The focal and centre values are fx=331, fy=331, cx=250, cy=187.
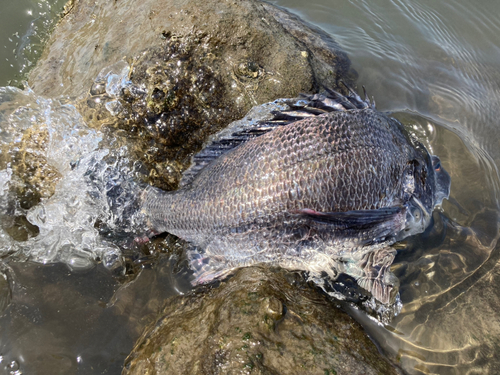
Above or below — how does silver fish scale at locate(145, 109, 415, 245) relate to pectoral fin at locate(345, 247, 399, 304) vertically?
above

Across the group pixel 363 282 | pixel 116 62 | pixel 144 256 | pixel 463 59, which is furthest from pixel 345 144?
pixel 463 59

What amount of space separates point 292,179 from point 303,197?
0.60 ft

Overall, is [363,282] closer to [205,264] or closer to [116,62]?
[205,264]

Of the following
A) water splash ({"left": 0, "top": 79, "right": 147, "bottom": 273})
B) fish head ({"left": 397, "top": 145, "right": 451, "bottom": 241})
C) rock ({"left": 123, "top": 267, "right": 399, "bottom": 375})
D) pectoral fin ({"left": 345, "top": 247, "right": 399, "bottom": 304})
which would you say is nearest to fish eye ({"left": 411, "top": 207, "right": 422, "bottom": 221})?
fish head ({"left": 397, "top": 145, "right": 451, "bottom": 241})

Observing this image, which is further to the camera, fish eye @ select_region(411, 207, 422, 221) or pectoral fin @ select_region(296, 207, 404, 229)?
fish eye @ select_region(411, 207, 422, 221)

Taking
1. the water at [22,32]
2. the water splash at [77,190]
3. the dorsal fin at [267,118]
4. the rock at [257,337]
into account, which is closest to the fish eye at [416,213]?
the dorsal fin at [267,118]

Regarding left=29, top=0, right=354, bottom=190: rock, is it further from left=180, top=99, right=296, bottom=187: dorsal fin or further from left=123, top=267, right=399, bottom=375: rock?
left=123, top=267, right=399, bottom=375: rock

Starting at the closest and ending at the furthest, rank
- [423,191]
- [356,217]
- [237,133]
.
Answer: [356,217] → [237,133] → [423,191]

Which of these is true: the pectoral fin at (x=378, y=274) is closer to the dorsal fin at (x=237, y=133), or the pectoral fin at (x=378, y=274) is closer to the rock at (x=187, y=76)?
the dorsal fin at (x=237, y=133)

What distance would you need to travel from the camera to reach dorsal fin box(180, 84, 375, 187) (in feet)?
10.8

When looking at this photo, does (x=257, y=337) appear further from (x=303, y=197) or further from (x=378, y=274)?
(x=378, y=274)

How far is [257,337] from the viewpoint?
2.27 m

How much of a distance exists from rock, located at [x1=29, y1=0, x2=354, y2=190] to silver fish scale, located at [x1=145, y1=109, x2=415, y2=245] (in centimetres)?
49

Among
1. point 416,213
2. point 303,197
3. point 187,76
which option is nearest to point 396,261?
point 416,213
